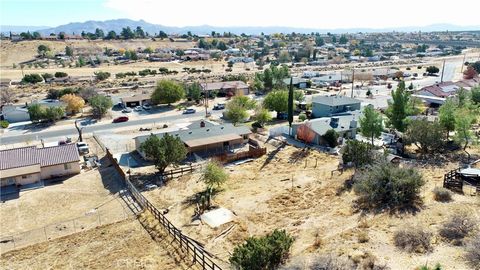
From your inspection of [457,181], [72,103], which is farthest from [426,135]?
[72,103]

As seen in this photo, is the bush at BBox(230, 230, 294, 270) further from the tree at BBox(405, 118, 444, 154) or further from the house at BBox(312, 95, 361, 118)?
the house at BBox(312, 95, 361, 118)

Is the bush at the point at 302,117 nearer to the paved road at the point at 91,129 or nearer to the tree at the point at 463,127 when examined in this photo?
A: the paved road at the point at 91,129

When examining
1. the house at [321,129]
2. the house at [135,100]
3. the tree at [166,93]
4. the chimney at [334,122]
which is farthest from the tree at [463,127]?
the house at [135,100]

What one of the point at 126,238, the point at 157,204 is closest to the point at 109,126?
the point at 157,204

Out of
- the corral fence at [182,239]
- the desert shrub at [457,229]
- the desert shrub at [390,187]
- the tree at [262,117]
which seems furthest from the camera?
the tree at [262,117]

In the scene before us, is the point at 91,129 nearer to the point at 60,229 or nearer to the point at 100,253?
the point at 60,229

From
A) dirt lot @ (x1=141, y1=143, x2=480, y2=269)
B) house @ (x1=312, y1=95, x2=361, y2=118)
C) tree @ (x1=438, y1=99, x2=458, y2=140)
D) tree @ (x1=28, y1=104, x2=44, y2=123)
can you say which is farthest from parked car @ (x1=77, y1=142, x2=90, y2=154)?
tree @ (x1=438, y1=99, x2=458, y2=140)
